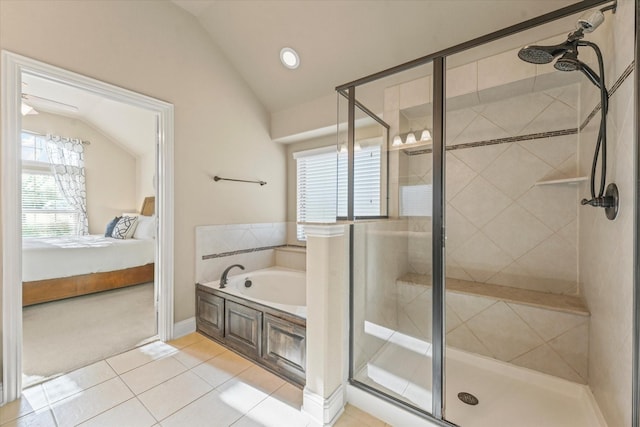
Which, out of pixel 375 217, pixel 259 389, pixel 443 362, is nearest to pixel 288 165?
pixel 375 217

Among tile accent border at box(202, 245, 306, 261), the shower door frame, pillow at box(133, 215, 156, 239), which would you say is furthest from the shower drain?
pillow at box(133, 215, 156, 239)

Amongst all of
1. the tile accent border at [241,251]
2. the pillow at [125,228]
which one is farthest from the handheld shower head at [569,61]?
the pillow at [125,228]

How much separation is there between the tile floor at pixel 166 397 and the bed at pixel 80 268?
1.94 meters

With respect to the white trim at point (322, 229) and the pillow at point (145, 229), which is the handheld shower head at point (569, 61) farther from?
the pillow at point (145, 229)

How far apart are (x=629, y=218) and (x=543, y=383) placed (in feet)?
4.28

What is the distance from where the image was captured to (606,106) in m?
1.23

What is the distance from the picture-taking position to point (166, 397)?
63.8 inches

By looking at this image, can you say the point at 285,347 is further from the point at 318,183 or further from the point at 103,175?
the point at 103,175

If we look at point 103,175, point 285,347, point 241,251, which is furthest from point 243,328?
point 103,175

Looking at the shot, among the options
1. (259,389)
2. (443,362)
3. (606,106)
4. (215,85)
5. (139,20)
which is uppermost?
(139,20)

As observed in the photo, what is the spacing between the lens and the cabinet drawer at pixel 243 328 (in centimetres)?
199

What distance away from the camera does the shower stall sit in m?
1.22

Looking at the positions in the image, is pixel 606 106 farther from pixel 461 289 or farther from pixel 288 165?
pixel 288 165

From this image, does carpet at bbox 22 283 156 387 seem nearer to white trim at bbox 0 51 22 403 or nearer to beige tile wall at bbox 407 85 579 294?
white trim at bbox 0 51 22 403
